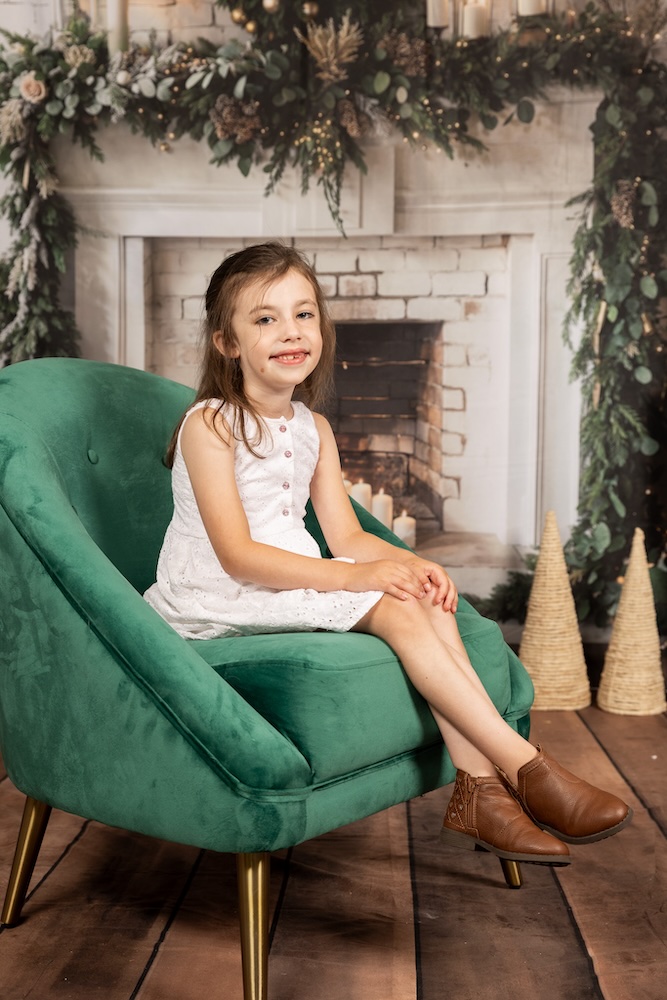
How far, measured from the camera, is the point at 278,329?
169cm

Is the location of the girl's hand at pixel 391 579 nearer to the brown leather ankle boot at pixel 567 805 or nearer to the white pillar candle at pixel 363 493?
the brown leather ankle boot at pixel 567 805

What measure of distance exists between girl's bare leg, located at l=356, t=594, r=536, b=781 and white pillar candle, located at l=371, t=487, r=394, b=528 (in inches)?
70.6

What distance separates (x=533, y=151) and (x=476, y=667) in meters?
2.08

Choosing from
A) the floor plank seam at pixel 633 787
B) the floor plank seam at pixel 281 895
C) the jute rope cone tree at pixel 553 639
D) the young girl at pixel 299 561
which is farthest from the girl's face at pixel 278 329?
the jute rope cone tree at pixel 553 639

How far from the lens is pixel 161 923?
1.60 meters

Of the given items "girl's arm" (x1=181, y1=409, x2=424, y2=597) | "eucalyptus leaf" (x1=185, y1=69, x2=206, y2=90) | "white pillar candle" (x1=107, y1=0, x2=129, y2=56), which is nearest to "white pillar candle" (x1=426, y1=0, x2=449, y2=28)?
"eucalyptus leaf" (x1=185, y1=69, x2=206, y2=90)

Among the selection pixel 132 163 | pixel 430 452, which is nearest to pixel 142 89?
pixel 132 163

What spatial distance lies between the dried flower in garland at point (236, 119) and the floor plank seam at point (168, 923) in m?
2.13

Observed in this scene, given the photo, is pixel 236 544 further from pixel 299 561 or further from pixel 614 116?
pixel 614 116

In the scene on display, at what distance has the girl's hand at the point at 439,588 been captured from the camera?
1540 millimetres

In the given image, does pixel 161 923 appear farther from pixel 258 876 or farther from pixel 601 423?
pixel 601 423

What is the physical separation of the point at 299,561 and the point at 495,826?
466 millimetres

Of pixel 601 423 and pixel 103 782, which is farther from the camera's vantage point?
pixel 601 423

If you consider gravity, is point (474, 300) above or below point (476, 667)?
above
